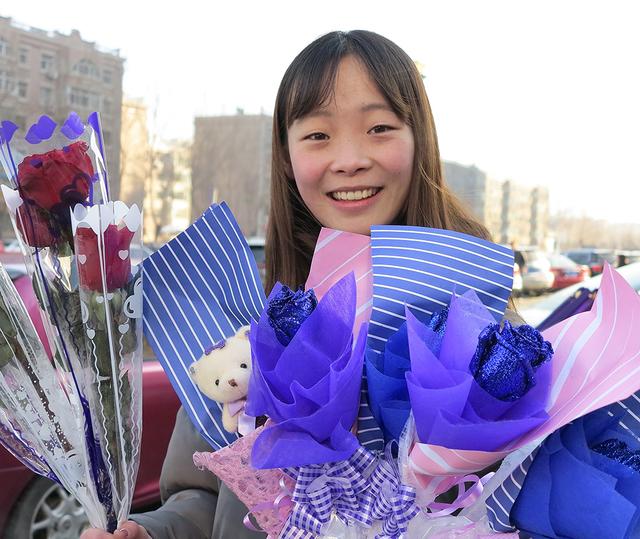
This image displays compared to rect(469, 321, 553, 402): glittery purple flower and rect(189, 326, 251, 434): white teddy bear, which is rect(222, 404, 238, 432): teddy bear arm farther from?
rect(469, 321, 553, 402): glittery purple flower

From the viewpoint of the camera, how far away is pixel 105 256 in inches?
46.1

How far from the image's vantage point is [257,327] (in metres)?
1.08

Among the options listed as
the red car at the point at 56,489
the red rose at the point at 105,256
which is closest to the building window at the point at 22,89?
the red car at the point at 56,489

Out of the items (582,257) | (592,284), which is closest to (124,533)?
(592,284)

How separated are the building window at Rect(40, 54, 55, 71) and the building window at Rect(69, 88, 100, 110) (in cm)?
116

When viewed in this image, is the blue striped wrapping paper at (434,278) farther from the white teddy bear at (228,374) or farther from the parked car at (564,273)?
the parked car at (564,273)

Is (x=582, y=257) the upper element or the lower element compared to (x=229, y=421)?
lower

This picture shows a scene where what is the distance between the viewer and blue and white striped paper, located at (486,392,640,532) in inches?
40.3

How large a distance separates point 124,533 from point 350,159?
799mm

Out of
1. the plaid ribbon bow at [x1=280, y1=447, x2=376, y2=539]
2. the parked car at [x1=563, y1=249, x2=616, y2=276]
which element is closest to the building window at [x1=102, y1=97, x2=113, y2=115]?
the parked car at [x1=563, y1=249, x2=616, y2=276]

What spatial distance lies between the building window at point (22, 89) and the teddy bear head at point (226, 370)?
78.0ft

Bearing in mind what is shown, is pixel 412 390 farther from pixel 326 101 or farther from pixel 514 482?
pixel 326 101

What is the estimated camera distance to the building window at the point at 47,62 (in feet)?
80.9

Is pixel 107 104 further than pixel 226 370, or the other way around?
pixel 107 104
